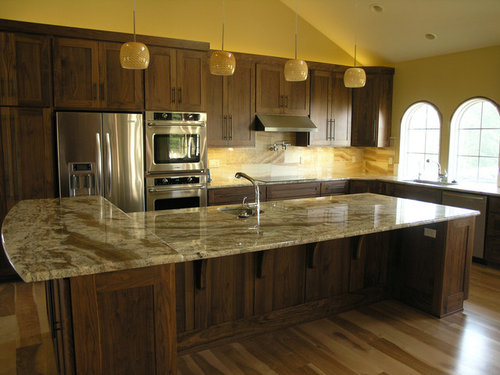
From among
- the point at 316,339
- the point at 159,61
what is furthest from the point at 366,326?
the point at 159,61

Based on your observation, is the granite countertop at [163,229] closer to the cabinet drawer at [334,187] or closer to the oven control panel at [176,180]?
the oven control panel at [176,180]

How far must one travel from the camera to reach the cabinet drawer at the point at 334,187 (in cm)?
567

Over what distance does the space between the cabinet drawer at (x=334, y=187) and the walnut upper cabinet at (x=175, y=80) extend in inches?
80.5

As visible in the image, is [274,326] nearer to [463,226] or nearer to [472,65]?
[463,226]

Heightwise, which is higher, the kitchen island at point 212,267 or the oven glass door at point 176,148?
the oven glass door at point 176,148

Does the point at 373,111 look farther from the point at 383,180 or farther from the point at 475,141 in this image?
the point at 475,141

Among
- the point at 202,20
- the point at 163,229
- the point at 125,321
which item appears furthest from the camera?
the point at 202,20

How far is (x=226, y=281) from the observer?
8.96 ft

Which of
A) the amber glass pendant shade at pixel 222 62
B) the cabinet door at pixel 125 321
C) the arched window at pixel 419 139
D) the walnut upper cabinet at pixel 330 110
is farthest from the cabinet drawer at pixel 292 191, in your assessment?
the cabinet door at pixel 125 321

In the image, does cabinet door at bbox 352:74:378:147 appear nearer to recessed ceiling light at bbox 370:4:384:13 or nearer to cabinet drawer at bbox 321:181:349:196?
cabinet drawer at bbox 321:181:349:196

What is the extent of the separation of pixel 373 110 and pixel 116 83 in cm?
368

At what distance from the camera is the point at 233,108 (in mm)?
5176

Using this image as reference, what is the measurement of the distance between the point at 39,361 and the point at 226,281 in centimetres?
133

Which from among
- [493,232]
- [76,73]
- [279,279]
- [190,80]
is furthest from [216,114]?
[493,232]
